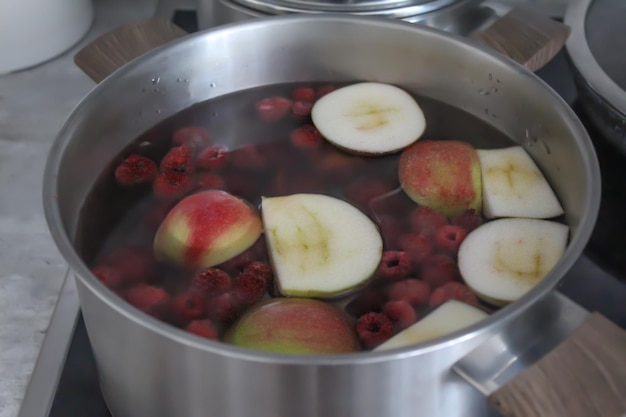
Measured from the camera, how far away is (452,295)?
2.10 ft

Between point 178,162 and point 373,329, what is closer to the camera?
point 373,329

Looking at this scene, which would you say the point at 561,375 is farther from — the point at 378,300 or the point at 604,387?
the point at 378,300

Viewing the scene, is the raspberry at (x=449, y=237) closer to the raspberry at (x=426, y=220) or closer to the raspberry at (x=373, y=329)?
the raspberry at (x=426, y=220)

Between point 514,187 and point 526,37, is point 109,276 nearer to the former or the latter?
point 514,187

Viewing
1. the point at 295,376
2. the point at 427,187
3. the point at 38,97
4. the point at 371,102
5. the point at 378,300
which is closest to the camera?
the point at 295,376

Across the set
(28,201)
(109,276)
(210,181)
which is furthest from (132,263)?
(28,201)

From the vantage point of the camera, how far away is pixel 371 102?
86 cm

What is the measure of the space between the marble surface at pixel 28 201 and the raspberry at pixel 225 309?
0.82ft

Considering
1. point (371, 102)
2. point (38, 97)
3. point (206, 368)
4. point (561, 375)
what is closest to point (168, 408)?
point (206, 368)

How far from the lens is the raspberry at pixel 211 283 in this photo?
2.12 feet

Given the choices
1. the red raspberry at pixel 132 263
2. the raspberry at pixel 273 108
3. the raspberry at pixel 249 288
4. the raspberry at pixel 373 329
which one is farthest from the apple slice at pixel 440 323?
the raspberry at pixel 273 108

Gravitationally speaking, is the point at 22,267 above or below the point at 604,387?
below

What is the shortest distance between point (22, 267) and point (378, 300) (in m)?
0.44

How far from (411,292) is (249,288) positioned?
0.44ft
